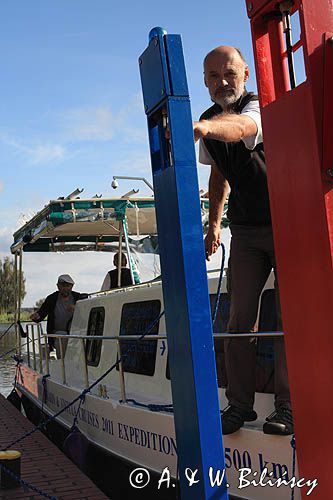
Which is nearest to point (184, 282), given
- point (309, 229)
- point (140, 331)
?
point (309, 229)

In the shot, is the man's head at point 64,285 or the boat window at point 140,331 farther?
the man's head at point 64,285

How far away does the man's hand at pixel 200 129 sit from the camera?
2.19m

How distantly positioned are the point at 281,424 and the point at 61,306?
6480 millimetres

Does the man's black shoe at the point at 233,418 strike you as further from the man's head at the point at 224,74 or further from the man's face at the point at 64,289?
the man's face at the point at 64,289

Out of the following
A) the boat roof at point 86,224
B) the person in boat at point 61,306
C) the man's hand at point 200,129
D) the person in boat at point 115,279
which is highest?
the boat roof at point 86,224

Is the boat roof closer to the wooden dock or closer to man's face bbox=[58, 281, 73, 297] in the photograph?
man's face bbox=[58, 281, 73, 297]

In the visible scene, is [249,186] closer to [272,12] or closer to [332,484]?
[272,12]

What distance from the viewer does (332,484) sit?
1.75m

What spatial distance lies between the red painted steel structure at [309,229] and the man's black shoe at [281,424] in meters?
1.57

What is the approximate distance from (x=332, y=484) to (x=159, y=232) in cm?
100

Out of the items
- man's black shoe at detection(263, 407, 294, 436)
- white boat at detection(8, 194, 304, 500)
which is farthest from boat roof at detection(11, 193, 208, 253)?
man's black shoe at detection(263, 407, 294, 436)

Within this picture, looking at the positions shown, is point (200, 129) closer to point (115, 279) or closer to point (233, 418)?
point (233, 418)

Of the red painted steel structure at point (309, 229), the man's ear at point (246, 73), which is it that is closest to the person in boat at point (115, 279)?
the man's ear at point (246, 73)

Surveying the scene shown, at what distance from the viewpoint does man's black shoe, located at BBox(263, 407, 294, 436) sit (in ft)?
11.1
